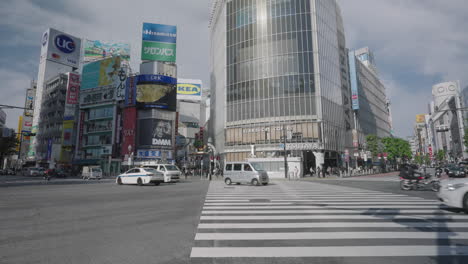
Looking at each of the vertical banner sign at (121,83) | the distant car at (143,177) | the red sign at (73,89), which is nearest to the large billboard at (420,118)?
the vertical banner sign at (121,83)

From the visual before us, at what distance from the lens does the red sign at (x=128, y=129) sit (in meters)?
54.6

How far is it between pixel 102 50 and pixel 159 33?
47902mm

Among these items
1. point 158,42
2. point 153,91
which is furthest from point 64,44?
point 153,91

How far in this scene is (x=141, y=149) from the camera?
54.6 meters

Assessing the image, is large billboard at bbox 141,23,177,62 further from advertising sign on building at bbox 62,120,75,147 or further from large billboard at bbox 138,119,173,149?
advertising sign on building at bbox 62,120,75,147

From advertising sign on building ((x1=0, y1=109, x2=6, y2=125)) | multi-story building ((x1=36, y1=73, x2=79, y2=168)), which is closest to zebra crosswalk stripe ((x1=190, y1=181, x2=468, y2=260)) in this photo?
multi-story building ((x1=36, y1=73, x2=79, y2=168))

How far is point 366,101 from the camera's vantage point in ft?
257

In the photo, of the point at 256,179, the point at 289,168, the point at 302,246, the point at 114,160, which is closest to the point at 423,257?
the point at 302,246

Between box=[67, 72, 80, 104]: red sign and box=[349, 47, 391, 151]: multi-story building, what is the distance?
74277 mm

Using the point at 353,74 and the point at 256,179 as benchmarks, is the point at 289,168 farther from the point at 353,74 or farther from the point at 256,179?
the point at 353,74

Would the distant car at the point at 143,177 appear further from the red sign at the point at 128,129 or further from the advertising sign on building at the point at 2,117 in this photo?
the advertising sign on building at the point at 2,117

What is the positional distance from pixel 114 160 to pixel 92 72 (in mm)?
24383

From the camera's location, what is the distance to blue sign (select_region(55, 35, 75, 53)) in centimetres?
8481

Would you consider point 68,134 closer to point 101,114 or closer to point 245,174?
point 101,114
